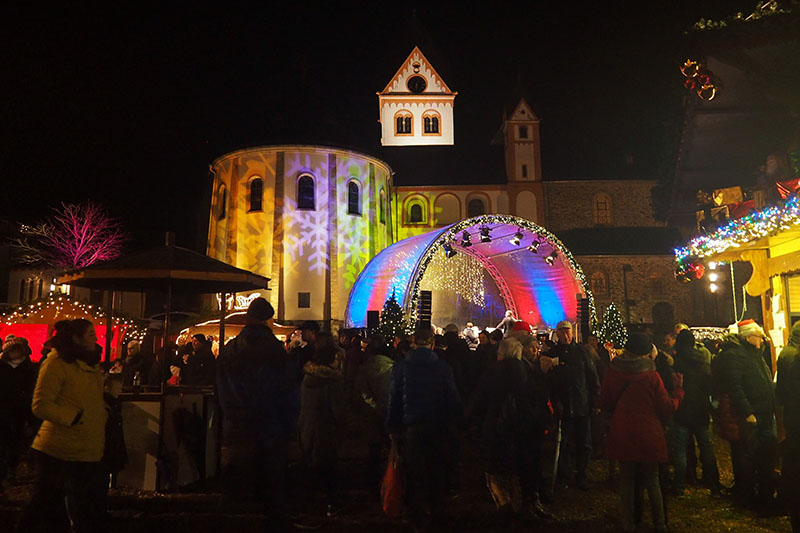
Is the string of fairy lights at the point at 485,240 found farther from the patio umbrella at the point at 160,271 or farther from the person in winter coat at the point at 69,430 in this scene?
the person in winter coat at the point at 69,430

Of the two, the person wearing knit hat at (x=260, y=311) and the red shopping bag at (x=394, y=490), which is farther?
the red shopping bag at (x=394, y=490)

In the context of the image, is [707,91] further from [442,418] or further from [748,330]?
[442,418]

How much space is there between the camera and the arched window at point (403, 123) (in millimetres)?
40156

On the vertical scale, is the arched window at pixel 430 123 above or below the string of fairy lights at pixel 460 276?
above

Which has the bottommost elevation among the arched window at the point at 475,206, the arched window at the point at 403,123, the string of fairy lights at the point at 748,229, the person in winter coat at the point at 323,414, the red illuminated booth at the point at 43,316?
the person in winter coat at the point at 323,414

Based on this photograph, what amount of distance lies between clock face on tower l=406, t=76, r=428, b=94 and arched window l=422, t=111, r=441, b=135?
175 cm

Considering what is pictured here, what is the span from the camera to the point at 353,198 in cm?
3067

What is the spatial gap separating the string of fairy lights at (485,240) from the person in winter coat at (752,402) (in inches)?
463

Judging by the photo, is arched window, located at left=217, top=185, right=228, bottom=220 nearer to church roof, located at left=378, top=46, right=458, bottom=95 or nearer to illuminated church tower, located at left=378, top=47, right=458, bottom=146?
illuminated church tower, located at left=378, top=47, right=458, bottom=146

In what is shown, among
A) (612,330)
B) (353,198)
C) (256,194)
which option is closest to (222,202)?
(256,194)

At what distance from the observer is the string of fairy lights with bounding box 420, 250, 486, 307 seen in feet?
83.6

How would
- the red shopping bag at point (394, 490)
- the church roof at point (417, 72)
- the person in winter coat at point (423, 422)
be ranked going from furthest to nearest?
the church roof at point (417, 72) < the red shopping bag at point (394, 490) < the person in winter coat at point (423, 422)

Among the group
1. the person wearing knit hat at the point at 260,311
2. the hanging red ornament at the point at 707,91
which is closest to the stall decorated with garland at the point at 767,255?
the hanging red ornament at the point at 707,91

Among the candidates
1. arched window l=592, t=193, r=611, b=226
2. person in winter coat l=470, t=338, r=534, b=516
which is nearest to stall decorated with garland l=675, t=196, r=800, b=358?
person in winter coat l=470, t=338, r=534, b=516
